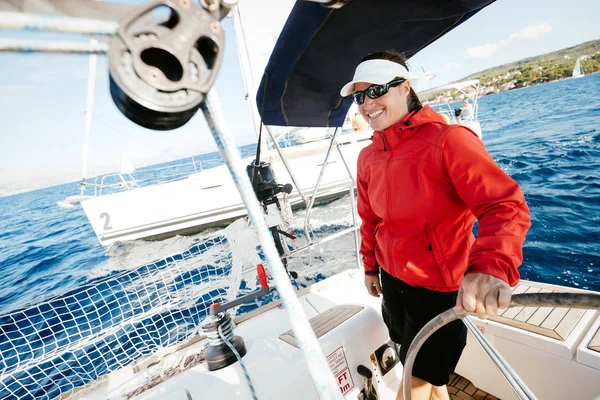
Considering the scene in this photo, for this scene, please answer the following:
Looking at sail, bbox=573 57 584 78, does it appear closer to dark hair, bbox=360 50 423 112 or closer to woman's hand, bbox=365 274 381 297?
dark hair, bbox=360 50 423 112

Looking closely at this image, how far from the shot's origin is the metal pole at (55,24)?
1.04 ft

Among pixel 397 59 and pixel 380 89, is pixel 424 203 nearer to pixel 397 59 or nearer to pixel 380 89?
pixel 380 89

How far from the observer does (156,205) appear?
855cm

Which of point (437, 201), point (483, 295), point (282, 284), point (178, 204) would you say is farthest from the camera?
point (178, 204)

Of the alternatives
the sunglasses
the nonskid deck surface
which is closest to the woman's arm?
the sunglasses

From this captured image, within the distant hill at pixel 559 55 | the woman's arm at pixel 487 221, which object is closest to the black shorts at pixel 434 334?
the woman's arm at pixel 487 221

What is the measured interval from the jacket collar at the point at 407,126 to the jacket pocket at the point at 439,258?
48cm

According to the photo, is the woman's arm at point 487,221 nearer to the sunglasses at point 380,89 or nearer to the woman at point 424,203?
the woman at point 424,203

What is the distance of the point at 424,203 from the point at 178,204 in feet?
28.5

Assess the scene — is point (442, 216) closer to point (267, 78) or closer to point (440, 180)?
point (440, 180)

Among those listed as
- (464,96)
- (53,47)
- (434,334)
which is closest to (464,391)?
(434,334)

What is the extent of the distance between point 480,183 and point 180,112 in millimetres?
1129

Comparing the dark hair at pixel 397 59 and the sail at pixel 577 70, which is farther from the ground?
the dark hair at pixel 397 59

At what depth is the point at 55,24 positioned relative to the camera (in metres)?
0.35
